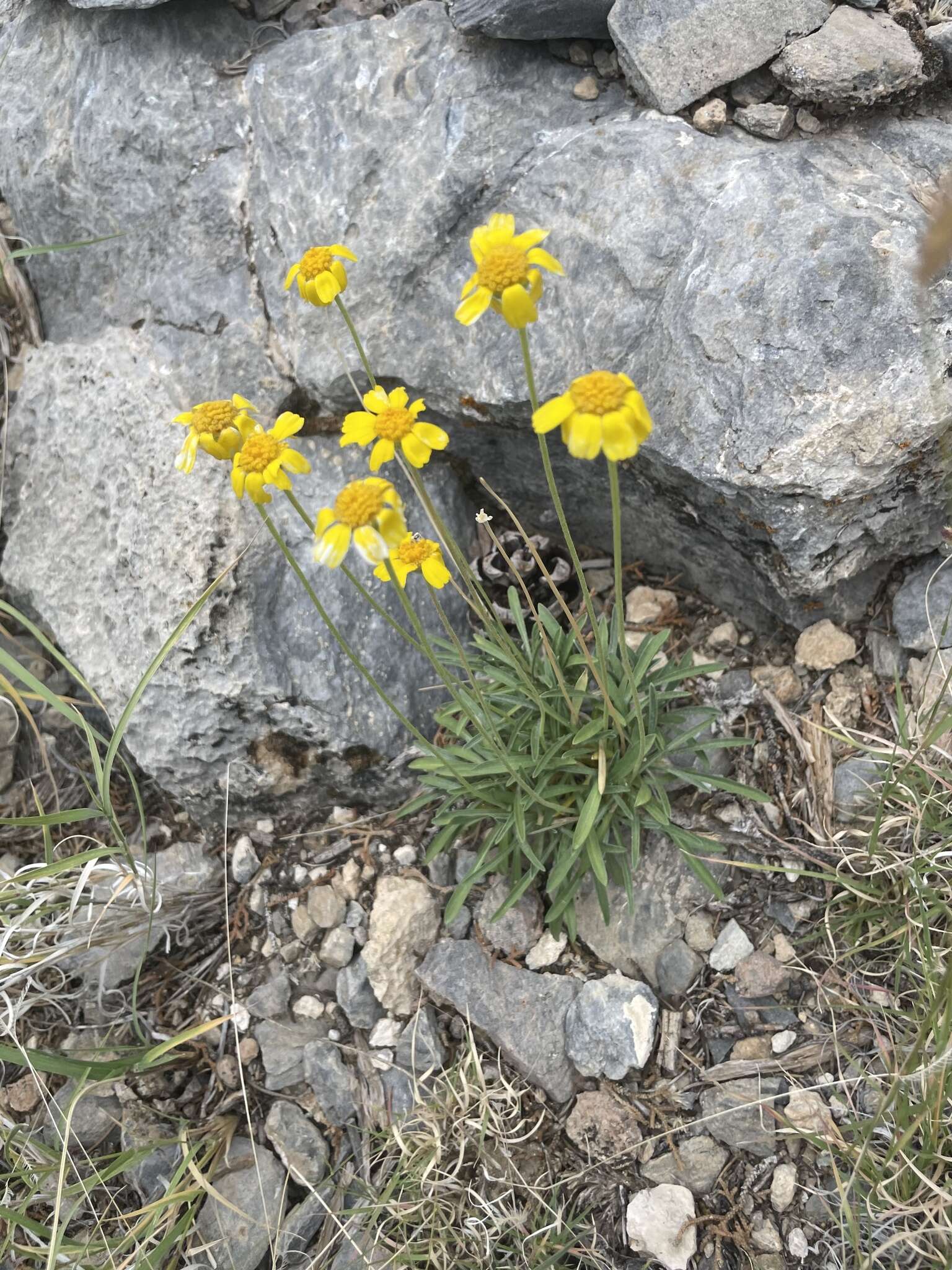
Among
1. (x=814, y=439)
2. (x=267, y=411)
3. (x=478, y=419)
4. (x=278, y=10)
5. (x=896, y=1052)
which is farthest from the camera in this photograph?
(x=278, y=10)

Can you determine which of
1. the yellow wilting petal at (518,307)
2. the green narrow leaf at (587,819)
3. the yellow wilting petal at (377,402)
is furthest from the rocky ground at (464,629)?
the yellow wilting petal at (518,307)

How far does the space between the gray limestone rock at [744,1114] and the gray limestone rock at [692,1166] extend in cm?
4

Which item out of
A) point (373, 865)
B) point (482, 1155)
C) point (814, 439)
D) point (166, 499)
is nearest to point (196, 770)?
point (373, 865)

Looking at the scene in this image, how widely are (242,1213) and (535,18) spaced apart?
358 centimetres

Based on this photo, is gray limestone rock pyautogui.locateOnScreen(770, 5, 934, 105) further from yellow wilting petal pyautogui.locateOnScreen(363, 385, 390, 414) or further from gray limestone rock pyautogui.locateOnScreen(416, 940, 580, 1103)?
gray limestone rock pyautogui.locateOnScreen(416, 940, 580, 1103)

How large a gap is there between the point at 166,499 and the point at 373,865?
1.42 meters

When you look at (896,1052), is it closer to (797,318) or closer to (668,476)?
(668,476)

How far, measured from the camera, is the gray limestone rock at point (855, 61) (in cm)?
265

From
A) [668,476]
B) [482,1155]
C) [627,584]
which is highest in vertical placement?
[668,476]

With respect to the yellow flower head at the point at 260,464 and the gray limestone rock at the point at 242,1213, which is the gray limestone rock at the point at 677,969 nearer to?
the gray limestone rock at the point at 242,1213

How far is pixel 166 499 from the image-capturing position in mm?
3283

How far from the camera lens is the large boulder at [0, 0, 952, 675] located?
2.57 metres

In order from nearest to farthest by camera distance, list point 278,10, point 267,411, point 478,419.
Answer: point 478,419, point 267,411, point 278,10

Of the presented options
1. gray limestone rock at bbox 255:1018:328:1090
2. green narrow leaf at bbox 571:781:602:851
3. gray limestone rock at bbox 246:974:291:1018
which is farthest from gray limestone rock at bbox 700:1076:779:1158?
gray limestone rock at bbox 246:974:291:1018
